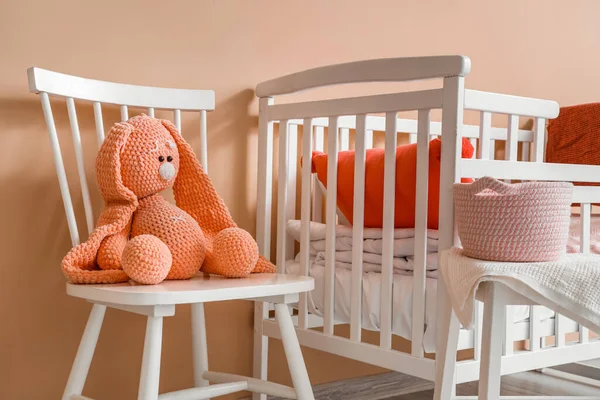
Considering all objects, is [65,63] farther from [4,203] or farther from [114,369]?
[114,369]

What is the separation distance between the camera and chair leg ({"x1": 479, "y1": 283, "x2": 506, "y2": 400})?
0.96 metres

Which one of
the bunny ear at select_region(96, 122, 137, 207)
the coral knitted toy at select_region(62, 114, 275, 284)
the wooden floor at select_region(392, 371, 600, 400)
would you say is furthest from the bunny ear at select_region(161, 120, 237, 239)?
the wooden floor at select_region(392, 371, 600, 400)

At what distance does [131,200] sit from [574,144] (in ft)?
4.68

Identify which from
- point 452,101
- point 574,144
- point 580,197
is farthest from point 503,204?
point 574,144

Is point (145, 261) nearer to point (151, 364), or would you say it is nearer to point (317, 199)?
point (151, 364)

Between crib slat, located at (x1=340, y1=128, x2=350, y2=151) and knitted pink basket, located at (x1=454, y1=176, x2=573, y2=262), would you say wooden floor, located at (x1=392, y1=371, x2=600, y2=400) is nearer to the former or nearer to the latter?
crib slat, located at (x1=340, y1=128, x2=350, y2=151)

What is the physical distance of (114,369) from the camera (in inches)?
58.2

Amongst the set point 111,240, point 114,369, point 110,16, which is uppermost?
point 110,16

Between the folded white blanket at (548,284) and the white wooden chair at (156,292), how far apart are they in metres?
0.30

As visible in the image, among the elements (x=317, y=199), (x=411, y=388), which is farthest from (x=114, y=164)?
(x=411, y=388)

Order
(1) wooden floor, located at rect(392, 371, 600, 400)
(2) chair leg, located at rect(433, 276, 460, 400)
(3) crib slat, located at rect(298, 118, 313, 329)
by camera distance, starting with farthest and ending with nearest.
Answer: (1) wooden floor, located at rect(392, 371, 600, 400) → (3) crib slat, located at rect(298, 118, 313, 329) → (2) chair leg, located at rect(433, 276, 460, 400)

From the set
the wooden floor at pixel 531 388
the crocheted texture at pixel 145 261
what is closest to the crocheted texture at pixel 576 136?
the wooden floor at pixel 531 388

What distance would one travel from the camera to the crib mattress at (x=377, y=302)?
4.10 ft

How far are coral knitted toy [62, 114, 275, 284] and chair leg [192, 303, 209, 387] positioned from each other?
0.20 meters
